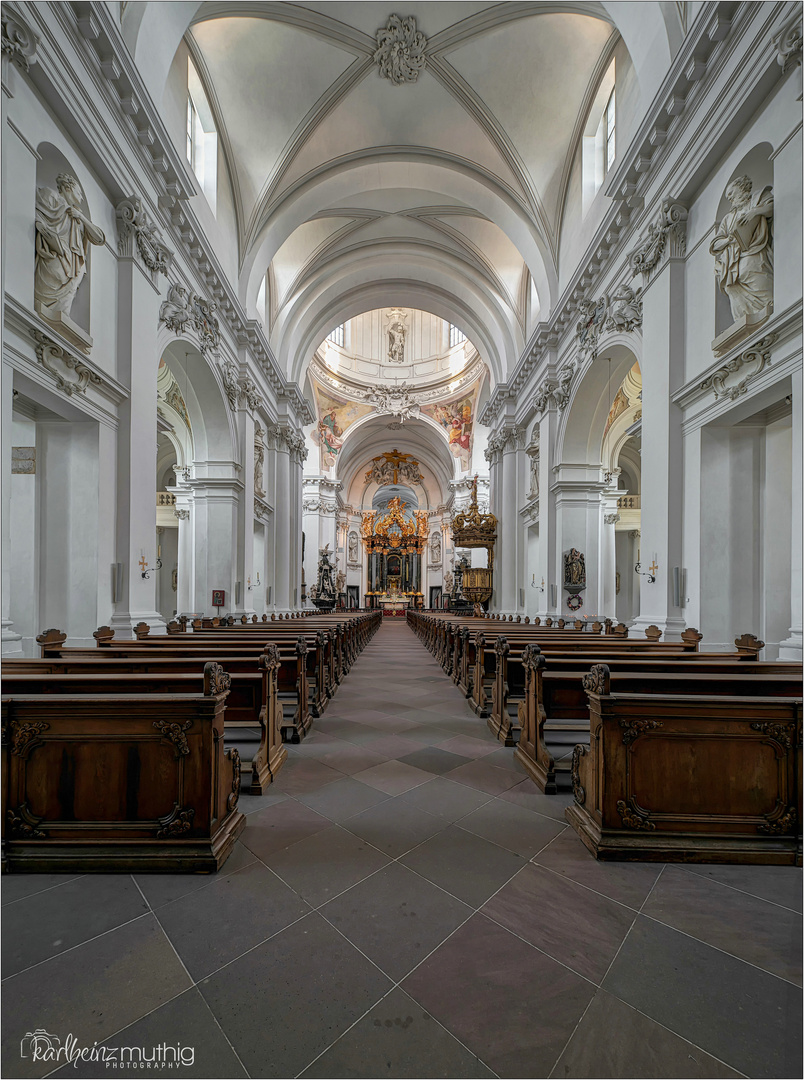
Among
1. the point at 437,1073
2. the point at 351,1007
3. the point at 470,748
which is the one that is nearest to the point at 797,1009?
the point at 437,1073

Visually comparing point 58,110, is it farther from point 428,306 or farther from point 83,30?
point 428,306

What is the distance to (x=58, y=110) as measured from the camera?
192 inches

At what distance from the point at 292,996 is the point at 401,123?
13.1m

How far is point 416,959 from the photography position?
1.85 metres

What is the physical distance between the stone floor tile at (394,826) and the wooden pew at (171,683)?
812mm

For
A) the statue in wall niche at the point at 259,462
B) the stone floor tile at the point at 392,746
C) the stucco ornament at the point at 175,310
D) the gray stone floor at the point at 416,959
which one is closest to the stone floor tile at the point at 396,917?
the gray stone floor at the point at 416,959

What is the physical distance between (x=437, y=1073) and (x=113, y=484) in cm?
617

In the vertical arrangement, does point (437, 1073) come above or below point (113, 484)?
below

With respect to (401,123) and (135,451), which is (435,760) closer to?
(135,451)

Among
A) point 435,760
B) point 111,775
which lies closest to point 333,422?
point 435,760

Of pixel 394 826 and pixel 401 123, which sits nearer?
pixel 394 826

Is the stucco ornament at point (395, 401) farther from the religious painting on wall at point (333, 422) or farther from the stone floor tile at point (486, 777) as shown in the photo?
the stone floor tile at point (486, 777)

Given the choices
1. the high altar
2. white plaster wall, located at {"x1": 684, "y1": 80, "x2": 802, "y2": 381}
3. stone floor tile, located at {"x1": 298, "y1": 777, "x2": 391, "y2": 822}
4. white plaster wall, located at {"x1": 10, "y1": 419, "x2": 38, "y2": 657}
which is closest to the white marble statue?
the high altar

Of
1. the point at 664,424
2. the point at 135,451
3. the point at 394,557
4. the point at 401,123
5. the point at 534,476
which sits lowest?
the point at 394,557
